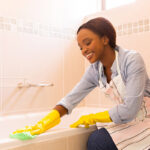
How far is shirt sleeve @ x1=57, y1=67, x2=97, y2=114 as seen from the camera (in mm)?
1689

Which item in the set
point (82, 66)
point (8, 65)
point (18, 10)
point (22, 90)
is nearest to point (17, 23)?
point (18, 10)

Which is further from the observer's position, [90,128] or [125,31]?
[125,31]

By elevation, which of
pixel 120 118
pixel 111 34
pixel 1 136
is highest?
pixel 111 34

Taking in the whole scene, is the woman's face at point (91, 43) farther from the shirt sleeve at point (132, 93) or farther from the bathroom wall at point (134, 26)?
Result: the bathroom wall at point (134, 26)

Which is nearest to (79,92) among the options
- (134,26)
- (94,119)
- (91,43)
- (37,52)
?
(94,119)

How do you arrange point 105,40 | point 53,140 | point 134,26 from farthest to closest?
point 134,26 → point 105,40 → point 53,140

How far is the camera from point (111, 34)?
154cm

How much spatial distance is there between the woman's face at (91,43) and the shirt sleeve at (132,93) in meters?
0.18

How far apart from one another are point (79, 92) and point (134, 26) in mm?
1039

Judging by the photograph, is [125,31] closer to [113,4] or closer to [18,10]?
[113,4]

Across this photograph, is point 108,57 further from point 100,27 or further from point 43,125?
point 43,125

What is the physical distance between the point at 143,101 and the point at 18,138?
2.28 ft

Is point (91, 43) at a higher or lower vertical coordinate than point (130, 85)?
higher

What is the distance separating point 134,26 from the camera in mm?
2459
